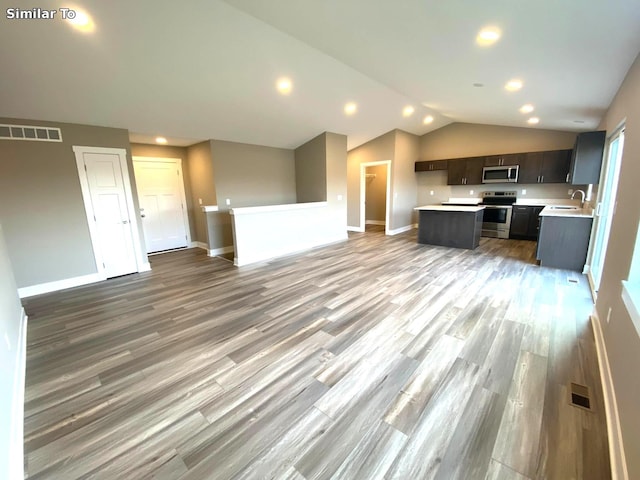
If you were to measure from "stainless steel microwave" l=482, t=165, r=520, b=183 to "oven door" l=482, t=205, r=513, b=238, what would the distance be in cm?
70

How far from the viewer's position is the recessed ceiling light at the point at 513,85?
3.45 meters

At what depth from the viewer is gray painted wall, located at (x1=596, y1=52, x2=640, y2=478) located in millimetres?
1327

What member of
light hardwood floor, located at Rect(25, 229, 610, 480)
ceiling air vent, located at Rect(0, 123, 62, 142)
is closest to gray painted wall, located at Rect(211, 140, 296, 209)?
ceiling air vent, located at Rect(0, 123, 62, 142)

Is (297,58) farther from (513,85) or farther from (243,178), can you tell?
(243,178)

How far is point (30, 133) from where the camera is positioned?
375 cm

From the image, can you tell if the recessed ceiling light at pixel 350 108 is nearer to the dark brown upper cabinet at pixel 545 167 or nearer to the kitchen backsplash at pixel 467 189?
the kitchen backsplash at pixel 467 189

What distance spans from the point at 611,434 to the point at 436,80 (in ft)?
14.0

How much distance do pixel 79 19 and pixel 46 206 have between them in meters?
2.76

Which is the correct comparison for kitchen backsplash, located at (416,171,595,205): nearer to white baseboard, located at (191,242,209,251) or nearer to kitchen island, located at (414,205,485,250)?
kitchen island, located at (414,205,485,250)

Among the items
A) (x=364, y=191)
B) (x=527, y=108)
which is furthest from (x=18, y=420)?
(x=364, y=191)

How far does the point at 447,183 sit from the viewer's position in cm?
797

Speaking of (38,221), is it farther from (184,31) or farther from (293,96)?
(293,96)

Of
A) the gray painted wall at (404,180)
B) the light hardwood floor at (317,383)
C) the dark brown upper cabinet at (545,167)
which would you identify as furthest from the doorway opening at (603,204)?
the gray painted wall at (404,180)

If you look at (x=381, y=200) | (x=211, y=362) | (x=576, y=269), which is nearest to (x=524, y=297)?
(x=576, y=269)
